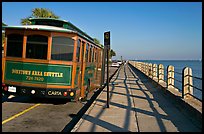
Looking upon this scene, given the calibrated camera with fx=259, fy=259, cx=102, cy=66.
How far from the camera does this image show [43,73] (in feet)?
28.7

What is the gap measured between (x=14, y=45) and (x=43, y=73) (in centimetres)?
147

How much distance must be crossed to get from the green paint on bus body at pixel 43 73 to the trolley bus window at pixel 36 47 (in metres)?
0.31

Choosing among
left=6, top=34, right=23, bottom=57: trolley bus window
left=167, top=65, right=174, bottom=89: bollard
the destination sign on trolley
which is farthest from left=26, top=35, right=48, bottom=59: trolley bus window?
left=167, top=65, right=174, bottom=89: bollard

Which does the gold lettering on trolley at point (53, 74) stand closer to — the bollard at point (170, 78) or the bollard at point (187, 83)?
the bollard at point (187, 83)

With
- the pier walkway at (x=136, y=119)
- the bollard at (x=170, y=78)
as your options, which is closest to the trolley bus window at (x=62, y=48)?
the pier walkway at (x=136, y=119)

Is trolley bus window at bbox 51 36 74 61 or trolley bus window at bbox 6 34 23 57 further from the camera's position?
trolley bus window at bbox 6 34 23 57

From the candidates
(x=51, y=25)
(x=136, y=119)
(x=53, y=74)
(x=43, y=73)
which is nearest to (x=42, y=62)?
(x=43, y=73)

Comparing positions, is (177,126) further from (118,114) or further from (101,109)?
(101,109)

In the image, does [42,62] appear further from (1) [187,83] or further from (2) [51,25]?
(1) [187,83]

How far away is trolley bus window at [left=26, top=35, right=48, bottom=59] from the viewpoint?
8.73m

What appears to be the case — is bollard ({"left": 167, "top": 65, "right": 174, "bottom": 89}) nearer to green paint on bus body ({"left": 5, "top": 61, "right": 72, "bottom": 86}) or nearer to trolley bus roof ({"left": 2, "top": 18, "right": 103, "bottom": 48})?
Result: trolley bus roof ({"left": 2, "top": 18, "right": 103, "bottom": 48})

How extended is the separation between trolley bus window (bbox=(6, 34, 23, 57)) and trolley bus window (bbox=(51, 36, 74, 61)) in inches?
46.0

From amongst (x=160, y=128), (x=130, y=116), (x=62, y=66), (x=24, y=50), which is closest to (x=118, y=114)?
(x=130, y=116)

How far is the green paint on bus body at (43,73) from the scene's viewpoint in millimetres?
8716
